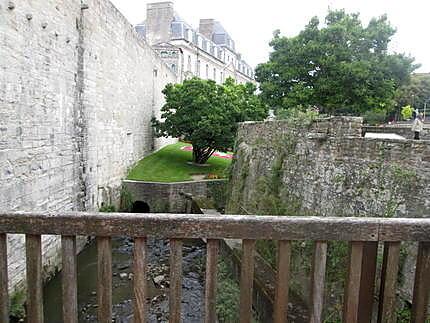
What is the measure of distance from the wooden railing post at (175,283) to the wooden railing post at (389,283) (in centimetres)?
100

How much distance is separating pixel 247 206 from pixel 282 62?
11.7 meters

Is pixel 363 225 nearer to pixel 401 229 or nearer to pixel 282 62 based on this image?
pixel 401 229

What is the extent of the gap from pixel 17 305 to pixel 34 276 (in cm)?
A: 674

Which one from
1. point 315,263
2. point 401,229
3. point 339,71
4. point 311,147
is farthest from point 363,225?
point 339,71

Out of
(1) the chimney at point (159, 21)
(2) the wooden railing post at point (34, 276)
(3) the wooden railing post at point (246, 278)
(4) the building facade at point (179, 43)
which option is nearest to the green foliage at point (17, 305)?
(2) the wooden railing post at point (34, 276)

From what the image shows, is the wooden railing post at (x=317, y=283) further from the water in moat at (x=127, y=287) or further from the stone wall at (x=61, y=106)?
the stone wall at (x=61, y=106)

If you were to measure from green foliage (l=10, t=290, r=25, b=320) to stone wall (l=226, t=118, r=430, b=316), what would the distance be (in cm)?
547

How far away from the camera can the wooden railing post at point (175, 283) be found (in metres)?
1.68

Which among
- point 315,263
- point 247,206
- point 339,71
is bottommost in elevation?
point 247,206

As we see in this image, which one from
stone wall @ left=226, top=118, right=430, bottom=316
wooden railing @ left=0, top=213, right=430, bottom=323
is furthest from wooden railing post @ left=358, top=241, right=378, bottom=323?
stone wall @ left=226, top=118, right=430, bottom=316

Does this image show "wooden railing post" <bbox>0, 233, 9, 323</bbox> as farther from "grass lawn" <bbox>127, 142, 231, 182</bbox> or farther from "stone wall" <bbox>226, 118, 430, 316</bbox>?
"grass lawn" <bbox>127, 142, 231, 182</bbox>

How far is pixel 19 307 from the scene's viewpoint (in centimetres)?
708

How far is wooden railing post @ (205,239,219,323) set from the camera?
1676 millimetres

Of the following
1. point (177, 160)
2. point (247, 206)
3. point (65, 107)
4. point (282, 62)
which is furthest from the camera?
point (177, 160)
